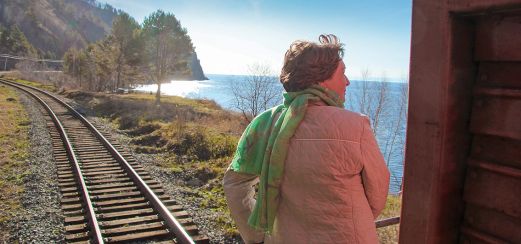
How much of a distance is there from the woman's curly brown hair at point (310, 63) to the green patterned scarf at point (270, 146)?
5 cm

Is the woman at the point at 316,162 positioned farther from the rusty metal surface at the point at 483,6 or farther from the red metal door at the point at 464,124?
the rusty metal surface at the point at 483,6

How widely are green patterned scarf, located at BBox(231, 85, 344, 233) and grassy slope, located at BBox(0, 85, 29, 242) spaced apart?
521cm

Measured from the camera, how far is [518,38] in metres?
1.56

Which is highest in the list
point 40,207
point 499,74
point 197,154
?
point 499,74

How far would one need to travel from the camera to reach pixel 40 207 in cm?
711

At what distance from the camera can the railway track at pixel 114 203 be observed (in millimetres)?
5941

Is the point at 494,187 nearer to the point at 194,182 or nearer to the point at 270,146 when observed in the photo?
the point at 270,146

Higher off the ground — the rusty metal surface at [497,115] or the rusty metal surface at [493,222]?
the rusty metal surface at [497,115]

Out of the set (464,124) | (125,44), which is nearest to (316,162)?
(464,124)

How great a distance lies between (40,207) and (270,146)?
21.1 feet

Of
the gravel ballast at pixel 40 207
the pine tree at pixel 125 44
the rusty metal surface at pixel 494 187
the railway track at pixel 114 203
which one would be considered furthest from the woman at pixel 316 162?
the pine tree at pixel 125 44

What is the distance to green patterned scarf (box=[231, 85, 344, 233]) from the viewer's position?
198cm

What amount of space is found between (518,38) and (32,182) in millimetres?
9046

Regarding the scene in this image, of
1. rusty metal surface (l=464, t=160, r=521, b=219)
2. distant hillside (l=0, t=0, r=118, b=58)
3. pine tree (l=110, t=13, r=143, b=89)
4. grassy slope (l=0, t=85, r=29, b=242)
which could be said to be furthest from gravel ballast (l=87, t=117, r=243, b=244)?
distant hillside (l=0, t=0, r=118, b=58)
